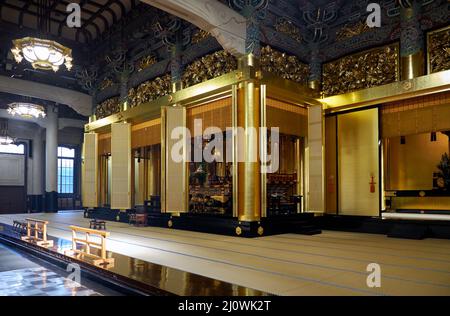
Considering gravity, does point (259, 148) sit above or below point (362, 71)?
below

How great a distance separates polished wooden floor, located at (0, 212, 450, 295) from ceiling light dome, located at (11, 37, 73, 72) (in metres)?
3.32

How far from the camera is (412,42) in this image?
5.43 metres

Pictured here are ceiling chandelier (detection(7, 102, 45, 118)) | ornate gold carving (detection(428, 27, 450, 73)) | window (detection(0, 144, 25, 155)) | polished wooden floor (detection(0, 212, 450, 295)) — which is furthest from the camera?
window (detection(0, 144, 25, 155))

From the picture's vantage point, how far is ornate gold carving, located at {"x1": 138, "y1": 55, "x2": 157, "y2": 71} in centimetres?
A: 811

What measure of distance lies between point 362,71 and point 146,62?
4730 mm

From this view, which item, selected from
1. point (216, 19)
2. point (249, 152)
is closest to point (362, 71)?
point (249, 152)

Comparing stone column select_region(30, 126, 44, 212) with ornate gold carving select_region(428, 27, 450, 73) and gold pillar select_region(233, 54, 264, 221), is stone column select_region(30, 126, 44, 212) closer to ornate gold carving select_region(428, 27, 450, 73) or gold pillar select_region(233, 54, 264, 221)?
gold pillar select_region(233, 54, 264, 221)

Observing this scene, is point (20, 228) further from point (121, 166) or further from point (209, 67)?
point (209, 67)

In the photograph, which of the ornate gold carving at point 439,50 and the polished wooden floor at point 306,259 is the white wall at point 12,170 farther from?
the ornate gold carving at point 439,50

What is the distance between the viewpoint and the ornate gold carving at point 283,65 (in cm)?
605

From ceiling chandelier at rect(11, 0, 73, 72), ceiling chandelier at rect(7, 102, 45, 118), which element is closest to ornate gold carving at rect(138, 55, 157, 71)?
ceiling chandelier at rect(11, 0, 73, 72)

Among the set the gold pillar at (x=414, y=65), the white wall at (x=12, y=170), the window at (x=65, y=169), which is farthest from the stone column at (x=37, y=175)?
the gold pillar at (x=414, y=65)

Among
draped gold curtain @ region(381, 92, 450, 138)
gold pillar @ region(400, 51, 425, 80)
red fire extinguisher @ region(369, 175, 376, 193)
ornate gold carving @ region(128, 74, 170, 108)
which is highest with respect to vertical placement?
ornate gold carving @ region(128, 74, 170, 108)

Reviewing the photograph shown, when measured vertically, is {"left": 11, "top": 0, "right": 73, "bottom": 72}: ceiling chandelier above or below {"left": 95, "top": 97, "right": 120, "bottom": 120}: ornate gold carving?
above
